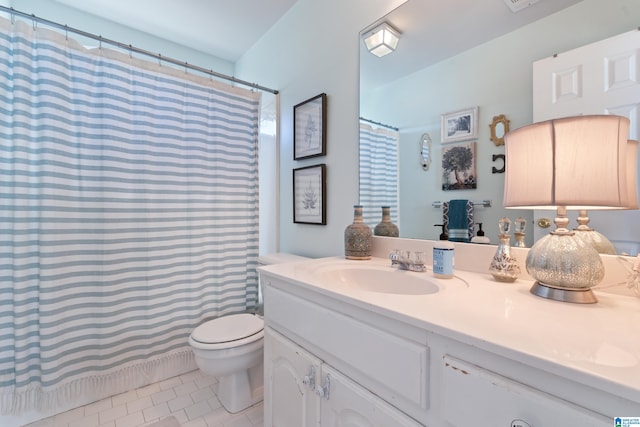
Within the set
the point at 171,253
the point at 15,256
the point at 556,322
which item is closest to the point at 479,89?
the point at 556,322

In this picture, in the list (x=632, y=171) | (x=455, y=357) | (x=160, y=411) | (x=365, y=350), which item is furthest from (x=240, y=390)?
(x=632, y=171)

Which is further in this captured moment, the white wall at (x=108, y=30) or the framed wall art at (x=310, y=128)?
the white wall at (x=108, y=30)

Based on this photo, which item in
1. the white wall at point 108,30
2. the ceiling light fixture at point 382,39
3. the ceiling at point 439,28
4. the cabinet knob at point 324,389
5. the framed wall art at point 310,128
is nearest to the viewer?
the cabinet knob at point 324,389

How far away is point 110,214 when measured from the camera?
5.18 ft

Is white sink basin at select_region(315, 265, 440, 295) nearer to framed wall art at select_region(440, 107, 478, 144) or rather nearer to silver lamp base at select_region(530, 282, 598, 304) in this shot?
silver lamp base at select_region(530, 282, 598, 304)

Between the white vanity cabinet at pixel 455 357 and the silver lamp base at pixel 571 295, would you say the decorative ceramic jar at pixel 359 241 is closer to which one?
the white vanity cabinet at pixel 455 357

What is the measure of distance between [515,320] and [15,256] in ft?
6.68

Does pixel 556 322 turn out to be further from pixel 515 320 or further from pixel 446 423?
pixel 446 423

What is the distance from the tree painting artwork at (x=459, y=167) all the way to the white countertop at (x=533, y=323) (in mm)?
394

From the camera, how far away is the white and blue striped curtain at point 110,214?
4.43ft

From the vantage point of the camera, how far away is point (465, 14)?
3.60 feet

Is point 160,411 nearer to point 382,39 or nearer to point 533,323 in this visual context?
point 533,323

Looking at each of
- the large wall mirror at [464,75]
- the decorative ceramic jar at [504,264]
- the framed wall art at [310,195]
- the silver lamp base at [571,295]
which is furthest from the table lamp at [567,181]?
the framed wall art at [310,195]

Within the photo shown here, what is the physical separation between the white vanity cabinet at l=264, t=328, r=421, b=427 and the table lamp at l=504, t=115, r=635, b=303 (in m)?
0.53
